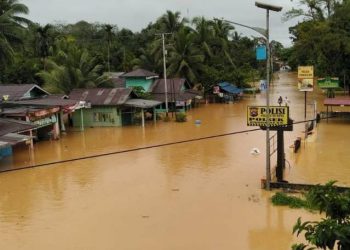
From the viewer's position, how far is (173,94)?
39656 millimetres

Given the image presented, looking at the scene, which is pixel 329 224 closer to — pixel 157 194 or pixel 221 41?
pixel 157 194

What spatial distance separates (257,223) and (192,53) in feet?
108

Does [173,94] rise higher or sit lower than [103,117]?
higher

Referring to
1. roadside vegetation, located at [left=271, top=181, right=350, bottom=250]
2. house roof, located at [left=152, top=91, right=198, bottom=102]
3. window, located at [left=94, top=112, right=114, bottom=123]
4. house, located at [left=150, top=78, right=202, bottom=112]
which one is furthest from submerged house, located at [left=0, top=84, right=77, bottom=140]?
roadside vegetation, located at [left=271, top=181, right=350, bottom=250]

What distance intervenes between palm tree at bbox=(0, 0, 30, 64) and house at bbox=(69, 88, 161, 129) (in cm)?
533

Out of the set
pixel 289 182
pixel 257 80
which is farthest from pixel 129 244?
pixel 257 80

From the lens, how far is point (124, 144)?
1056 inches

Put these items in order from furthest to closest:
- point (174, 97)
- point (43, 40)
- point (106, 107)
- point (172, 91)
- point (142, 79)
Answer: point (43, 40) < point (142, 79) < point (172, 91) < point (174, 97) < point (106, 107)

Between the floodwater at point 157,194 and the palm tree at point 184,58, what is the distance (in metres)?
17.1

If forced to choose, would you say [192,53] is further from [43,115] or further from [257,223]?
[257,223]

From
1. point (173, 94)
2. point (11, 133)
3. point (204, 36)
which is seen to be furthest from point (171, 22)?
point (11, 133)

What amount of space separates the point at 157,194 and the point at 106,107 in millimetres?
17802

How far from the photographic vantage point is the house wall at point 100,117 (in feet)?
110

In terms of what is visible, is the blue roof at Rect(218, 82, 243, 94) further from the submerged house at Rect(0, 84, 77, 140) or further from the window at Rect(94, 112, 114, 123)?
the submerged house at Rect(0, 84, 77, 140)
